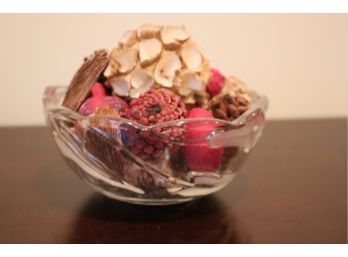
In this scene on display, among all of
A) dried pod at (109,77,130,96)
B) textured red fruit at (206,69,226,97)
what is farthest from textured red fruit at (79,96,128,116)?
textured red fruit at (206,69,226,97)

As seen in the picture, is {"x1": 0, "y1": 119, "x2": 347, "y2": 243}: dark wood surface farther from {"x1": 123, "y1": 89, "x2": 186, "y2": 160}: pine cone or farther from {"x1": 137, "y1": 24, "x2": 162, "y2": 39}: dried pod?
{"x1": 137, "y1": 24, "x2": 162, "y2": 39}: dried pod

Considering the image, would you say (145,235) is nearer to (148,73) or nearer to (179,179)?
(179,179)

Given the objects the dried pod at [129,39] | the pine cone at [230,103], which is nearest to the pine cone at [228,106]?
the pine cone at [230,103]

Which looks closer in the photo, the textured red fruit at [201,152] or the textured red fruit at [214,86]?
the textured red fruit at [201,152]

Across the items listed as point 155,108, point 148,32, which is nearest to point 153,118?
point 155,108

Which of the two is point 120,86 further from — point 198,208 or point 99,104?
point 198,208

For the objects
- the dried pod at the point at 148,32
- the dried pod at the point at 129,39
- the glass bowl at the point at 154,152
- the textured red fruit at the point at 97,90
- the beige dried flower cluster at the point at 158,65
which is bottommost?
the glass bowl at the point at 154,152

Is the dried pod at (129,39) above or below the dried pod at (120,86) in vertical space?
above

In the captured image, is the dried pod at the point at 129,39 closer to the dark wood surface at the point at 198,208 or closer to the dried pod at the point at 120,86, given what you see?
the dried pod at the point at 120,86
